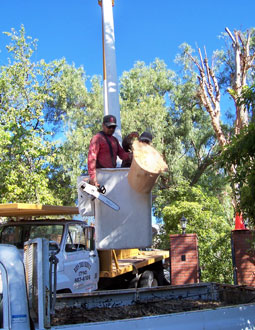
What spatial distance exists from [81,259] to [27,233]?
97 centimetres

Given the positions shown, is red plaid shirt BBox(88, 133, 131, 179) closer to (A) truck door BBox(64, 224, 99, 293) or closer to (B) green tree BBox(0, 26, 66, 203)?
(A) truck door BBox(64, 224, 99, 293)

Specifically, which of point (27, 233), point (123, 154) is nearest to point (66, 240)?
point (27, 233)

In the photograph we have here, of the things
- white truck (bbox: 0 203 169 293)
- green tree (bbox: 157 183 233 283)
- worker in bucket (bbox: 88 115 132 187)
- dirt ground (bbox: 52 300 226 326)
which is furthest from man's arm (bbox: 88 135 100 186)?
green tree (bbox: 157 183 233 283)

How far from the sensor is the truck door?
20.5ft

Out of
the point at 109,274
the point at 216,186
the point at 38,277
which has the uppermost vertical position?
the point at 216,186

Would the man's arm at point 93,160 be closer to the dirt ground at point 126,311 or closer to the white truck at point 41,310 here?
the white truck at point 41,310

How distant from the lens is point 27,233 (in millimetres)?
6328

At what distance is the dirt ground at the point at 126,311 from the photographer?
12.5 ft

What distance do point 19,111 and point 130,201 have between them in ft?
35.9

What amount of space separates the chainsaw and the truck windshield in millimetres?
2869

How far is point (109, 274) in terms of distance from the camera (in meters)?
7.23

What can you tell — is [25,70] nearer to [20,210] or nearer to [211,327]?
[20,210]

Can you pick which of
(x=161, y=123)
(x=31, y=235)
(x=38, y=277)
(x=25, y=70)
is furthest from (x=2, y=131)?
(x=38, y=277)

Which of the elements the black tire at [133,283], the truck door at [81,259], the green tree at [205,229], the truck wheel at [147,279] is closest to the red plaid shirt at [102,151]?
the truck door at [81,259]
